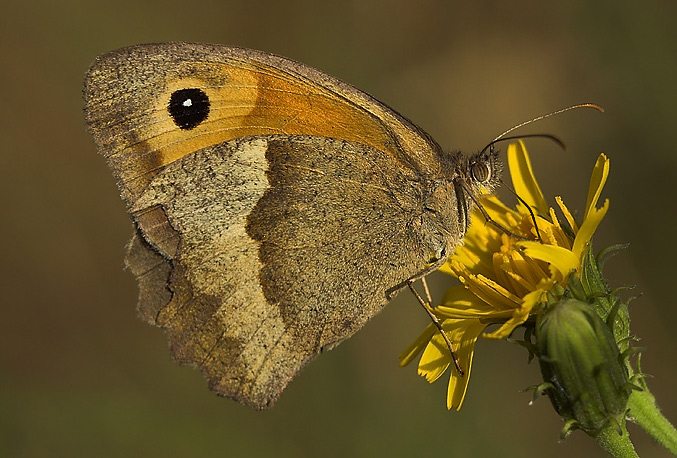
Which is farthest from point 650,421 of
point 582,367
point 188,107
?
point 188,107

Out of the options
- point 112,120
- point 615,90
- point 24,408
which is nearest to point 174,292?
point 112,120

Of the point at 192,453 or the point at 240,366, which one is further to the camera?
the point at 192,453

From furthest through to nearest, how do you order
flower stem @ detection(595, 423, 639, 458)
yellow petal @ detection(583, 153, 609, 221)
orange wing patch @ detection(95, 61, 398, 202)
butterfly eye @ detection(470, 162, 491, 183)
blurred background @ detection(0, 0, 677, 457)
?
1. blurred background @ detection(0, 0, 677, 457)
2. butterfly eye @ detection(470, 162, 491, 183)
3. orange wing patch @ detection(95, 61, 398, 202)
4. yellow petal @ detection(583, 153, 609, 221)
5. flower stem @ detection(595, 423, 639, 458)

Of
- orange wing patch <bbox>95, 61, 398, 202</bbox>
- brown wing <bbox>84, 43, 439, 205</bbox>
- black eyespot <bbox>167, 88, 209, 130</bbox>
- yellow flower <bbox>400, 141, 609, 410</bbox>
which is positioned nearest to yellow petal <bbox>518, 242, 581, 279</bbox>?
yellow flower <bbox>400, 141, 609, 410</bbox>

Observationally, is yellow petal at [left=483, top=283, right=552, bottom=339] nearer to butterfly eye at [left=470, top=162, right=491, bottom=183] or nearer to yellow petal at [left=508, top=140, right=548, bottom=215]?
butterfly eye at [left=470, top=162, right=491, bottom=183]

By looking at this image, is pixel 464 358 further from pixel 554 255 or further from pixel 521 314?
pixel 554 255

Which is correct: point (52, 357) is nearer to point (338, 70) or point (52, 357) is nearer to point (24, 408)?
point (24, 408)
